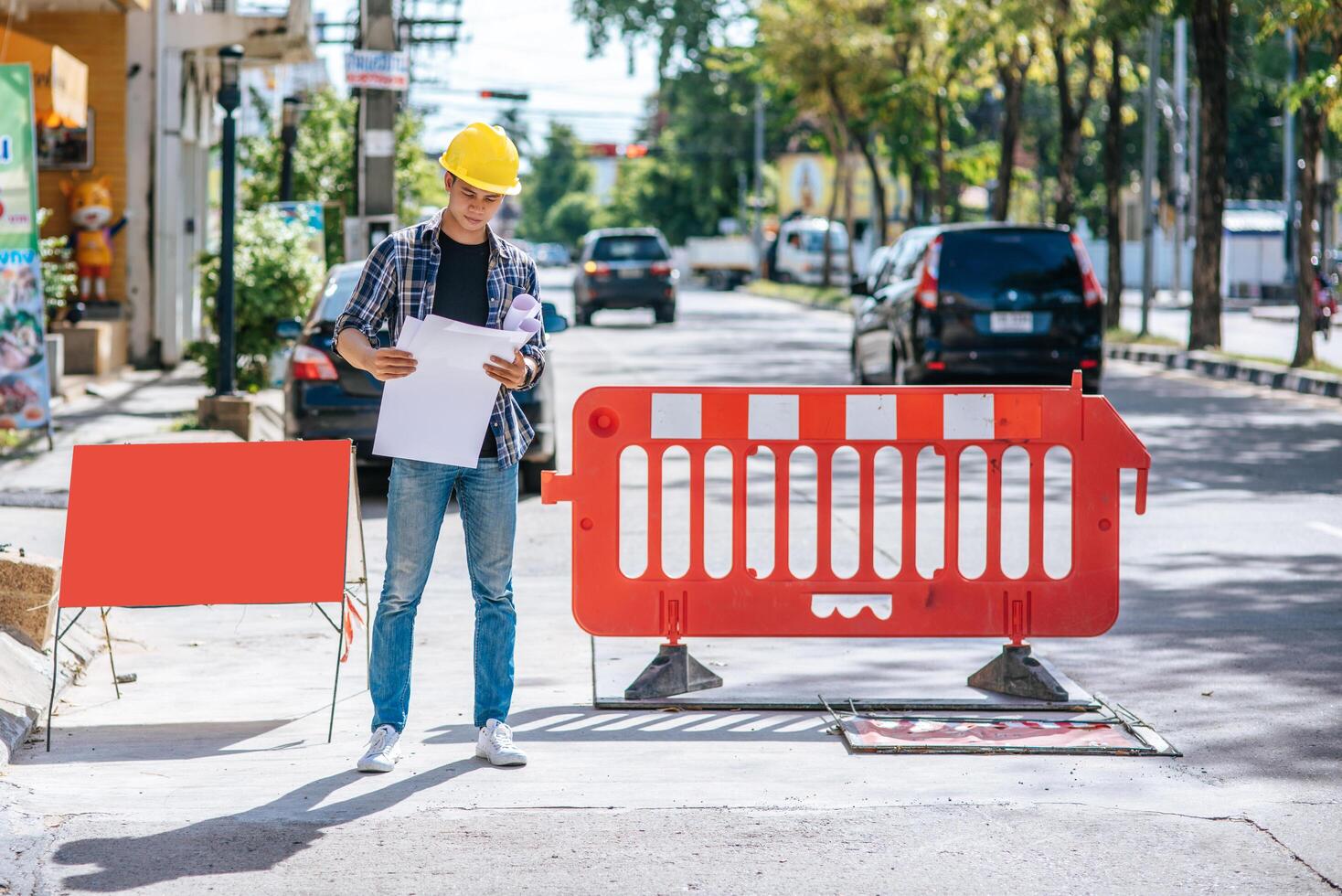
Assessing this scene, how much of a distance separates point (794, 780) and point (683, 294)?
196ft

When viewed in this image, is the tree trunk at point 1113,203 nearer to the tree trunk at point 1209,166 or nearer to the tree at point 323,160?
the tree trunk at point 1209,166

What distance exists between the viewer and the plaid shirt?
5805mm

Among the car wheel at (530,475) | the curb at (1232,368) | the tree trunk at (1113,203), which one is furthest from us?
the tree trunk at (1113,203)

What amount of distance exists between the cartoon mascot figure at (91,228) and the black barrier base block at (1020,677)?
16.6 metres

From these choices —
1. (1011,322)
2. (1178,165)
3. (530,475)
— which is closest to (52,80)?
(530,475)

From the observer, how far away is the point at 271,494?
21.8 feet

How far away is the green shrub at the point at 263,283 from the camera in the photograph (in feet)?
58.2

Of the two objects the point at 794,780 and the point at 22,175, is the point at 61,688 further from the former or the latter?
the point at 22,175

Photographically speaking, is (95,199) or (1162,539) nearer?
(1162,539)

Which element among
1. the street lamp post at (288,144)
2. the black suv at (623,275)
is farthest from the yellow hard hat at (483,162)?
the black suv at (623,275)

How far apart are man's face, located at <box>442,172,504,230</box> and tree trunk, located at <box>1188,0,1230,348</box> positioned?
2158 centimetres

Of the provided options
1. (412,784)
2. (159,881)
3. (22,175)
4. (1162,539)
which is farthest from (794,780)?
(22,175)

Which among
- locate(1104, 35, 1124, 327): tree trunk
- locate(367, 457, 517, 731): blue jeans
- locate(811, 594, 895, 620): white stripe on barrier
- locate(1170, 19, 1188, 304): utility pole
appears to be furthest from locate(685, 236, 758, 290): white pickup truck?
locate(367, 457, 517, 731): blue jeans

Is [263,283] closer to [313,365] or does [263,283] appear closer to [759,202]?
[313,365]
